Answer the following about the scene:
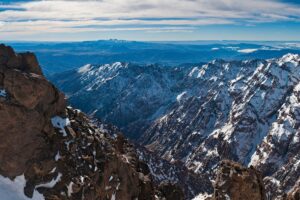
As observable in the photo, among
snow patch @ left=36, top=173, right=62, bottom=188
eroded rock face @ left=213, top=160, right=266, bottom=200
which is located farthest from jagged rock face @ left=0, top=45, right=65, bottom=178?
eroded rock face @ left=213, top=160, right=266, bottom=200

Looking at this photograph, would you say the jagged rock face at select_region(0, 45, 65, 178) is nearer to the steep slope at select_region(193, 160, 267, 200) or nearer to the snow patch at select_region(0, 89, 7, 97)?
the snow patch at select_region(0, 89, 7, 97)

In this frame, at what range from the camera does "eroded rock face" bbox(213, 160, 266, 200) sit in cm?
7856

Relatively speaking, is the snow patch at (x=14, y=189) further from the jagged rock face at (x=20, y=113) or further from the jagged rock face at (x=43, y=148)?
the jagged rock face at (x=20, y=113)

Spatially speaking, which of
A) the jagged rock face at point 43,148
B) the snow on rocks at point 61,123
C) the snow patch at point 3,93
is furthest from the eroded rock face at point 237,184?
the snow patch at point 3,93

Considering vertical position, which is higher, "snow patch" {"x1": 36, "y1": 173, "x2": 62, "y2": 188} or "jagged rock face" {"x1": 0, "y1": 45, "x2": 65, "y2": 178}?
"jagged rock face" {"x1": 0, "y1": 45, "x2": 65, "y2": 178}

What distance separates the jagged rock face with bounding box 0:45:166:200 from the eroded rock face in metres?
16.6

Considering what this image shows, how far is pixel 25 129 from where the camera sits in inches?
2554

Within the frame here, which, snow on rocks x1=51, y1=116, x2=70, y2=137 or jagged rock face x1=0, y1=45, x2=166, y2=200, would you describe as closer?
jagged rock face x1=0, y1=45, x2=166, y2=200

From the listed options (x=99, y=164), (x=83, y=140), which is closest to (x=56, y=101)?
(x=83, y=140)

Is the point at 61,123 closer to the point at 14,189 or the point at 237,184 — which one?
the point at 14,189

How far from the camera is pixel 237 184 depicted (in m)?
78.6

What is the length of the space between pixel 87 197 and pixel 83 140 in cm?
971

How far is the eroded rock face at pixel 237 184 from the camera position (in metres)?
78.6

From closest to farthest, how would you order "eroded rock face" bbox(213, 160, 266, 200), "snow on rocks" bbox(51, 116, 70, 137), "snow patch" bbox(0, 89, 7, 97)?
"snow patch" bbox(0, 89, 7, 97)
"snow on rocks" bbox(51, 116, 70, 137)
"eroded rock face" bbox(213, 160, 266, 200)
